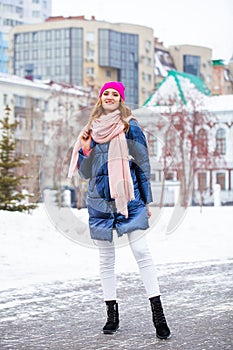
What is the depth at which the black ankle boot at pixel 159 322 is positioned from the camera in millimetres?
5957

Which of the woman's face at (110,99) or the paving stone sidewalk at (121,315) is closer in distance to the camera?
the paving stone sidewalk at (121,315)

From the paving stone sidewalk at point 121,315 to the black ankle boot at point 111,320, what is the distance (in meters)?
0.05

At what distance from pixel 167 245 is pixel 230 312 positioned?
28.3 feet

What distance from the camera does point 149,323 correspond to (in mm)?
6621

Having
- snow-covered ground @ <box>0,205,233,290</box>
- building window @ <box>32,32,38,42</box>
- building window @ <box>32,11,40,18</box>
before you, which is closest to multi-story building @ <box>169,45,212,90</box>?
building window @ <box>32,32,38,42</box>

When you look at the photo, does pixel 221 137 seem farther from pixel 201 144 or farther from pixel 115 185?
pixel 115 185

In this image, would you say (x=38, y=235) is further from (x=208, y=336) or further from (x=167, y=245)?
(x=208, y=336)

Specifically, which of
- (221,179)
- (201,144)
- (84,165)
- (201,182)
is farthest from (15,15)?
(84,165)

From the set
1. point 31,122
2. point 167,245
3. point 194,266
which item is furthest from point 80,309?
point 31,122

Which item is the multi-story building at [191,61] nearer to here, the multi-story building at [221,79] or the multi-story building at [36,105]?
the multi-story building at [221,79]

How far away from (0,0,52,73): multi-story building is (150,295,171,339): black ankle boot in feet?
386

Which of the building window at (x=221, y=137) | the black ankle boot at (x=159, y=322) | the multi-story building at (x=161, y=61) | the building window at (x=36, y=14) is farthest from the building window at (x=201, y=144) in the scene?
the building window at (x=36, y=14)

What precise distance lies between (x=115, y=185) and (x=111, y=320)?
3.23 feet

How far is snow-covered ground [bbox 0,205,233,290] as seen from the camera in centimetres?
1066
